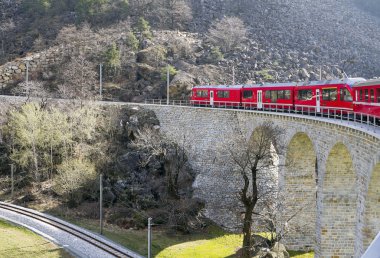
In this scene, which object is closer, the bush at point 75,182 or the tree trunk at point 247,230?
the tree trunk at point 247,230

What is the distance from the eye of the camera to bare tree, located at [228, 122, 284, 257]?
24078mm

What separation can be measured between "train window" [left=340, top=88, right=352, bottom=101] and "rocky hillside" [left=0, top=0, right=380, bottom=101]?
93.6 ft

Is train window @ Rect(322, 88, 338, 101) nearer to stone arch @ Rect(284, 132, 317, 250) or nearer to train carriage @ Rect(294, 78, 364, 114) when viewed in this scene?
train carriage @ Rect(294, 78, 364, 114)

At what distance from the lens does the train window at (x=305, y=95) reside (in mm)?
27362

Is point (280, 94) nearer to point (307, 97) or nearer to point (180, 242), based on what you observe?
point (307, 97)

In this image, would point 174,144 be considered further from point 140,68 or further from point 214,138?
point 140,68

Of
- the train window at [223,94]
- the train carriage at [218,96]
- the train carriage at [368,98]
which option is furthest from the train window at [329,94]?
the train window at [223,94]

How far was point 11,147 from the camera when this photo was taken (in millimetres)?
41188

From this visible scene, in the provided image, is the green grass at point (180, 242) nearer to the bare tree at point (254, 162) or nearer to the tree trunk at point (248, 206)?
the tree trunk at point (248, 206)

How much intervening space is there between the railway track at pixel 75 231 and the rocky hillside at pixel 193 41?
24843 mm

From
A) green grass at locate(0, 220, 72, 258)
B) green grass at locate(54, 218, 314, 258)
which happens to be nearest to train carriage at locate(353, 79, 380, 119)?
green grass at locate(54, 218, 314, 258)

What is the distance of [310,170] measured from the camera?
93.3 ft

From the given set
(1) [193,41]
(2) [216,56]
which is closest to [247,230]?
(2) [216,56]

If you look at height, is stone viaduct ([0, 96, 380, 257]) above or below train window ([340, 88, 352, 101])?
below
